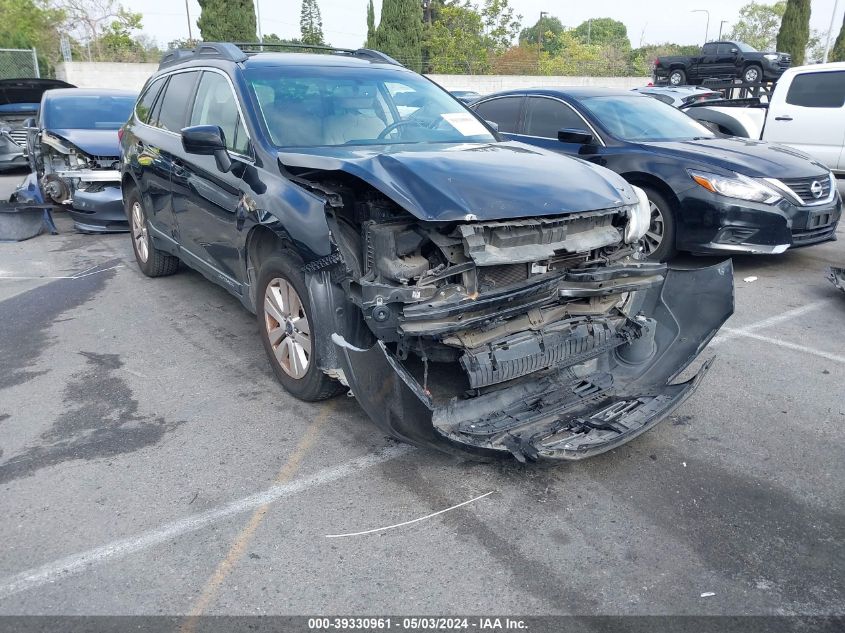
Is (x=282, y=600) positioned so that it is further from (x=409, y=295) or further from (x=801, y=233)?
(x=801, y=233)

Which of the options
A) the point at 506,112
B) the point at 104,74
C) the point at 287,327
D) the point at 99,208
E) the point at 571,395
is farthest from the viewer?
the point at 104,74

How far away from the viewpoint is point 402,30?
31.0 m

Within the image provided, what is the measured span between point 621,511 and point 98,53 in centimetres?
3918

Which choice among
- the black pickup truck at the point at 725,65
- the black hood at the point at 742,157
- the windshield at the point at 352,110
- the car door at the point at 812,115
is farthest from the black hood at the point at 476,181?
the black pickup truck at the point at 725,65

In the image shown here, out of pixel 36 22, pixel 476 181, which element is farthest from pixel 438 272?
pixel 36 22

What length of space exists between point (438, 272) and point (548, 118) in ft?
16.4

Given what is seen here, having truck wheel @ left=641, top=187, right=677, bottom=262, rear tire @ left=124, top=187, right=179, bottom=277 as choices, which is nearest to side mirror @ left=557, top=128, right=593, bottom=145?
truck wheel @ left=641, top=187, right=677, bottom=262

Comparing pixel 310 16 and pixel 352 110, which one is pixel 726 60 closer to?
pixel 352 110

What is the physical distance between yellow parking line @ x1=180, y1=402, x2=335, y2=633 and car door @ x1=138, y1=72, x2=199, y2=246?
7.87ft

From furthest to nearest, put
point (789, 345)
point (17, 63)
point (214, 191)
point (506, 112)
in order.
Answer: point (17, 63) → point (506, 112) → point (789, 345) → point (214, 191)

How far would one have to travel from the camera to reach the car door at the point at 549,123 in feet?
23.6

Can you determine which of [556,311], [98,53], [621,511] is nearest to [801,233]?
[556,311]

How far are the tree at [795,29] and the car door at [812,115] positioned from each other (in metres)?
21.9

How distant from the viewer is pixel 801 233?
633 cm
